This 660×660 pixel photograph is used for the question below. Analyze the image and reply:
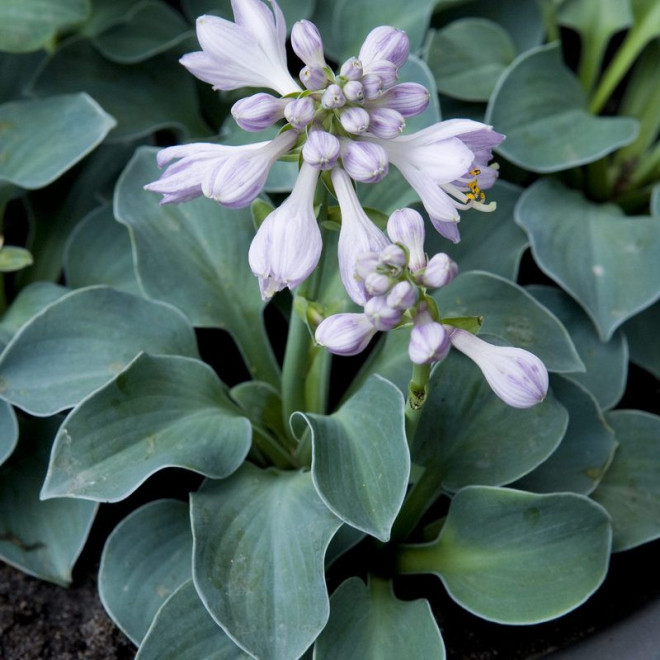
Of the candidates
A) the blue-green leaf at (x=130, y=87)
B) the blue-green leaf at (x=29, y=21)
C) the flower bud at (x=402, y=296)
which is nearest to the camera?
the flower bud at (x=402, y=296)

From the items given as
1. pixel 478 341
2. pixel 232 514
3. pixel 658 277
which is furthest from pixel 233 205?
pixel 658 277

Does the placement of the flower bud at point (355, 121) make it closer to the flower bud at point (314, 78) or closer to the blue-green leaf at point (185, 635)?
the flower bud at point (314, 78)

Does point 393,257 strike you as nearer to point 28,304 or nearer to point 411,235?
point 411,235

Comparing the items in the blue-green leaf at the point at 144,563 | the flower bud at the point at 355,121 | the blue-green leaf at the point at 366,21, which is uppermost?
the flower bud at the point at 355,121

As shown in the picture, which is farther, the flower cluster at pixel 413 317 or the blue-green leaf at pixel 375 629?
the blue-green leaf at pixel 375 629

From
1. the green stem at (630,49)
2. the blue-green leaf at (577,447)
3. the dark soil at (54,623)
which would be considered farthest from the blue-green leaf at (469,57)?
the dark soil at (54,623)

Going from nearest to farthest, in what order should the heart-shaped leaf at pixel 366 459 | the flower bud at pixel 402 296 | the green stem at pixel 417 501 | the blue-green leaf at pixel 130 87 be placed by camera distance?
the flower bud at pixel 402 296, the heart-shaped leaf at pixel 366 459, the green stem at pixel 417 501, the blue-green leaf at pixel 130 87

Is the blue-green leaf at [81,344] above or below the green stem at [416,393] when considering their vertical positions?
below

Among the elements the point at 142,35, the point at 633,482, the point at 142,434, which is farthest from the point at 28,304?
the point at 633,482
